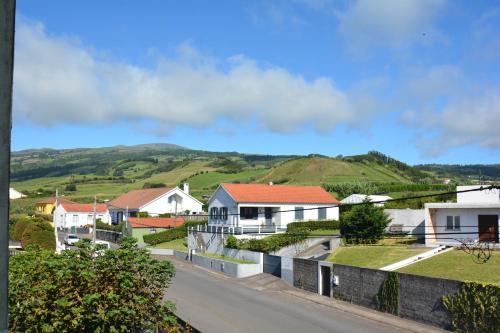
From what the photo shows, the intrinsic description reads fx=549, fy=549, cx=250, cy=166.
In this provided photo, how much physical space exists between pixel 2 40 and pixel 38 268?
28.8 feet

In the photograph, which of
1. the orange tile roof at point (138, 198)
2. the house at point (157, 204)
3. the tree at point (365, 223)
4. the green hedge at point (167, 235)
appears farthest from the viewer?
the orange tile roof at point (138, 198)

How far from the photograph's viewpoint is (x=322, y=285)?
32.8 metres

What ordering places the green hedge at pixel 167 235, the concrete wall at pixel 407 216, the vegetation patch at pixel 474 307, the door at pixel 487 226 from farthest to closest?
1. the green hedge at pixel 167 235
2. the concrete wall at pixel 407 216
3. the door at pixel 487 226
4. the vegetation patch at pixel 474 307

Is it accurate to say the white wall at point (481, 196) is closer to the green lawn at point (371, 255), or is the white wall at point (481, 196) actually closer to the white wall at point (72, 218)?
the green lawn at point (371, 255)

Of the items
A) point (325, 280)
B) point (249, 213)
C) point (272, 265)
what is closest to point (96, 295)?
point (325, 280)

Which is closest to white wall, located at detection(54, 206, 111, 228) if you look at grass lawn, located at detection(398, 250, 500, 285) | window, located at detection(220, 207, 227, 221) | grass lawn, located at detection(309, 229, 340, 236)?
window, located at detection(220, 207, 227, 221)

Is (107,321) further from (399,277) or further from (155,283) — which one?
(399,277)

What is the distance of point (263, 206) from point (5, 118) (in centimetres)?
5173

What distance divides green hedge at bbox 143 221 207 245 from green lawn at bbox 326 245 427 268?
24.2 metres

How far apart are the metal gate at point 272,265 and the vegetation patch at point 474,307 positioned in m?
16.8

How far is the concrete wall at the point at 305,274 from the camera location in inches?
1315

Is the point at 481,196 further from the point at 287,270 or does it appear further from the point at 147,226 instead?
the point at 147,226

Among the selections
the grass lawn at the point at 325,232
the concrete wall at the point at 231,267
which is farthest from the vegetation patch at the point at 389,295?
the grass lawn at the point at 325,232

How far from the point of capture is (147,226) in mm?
64938
